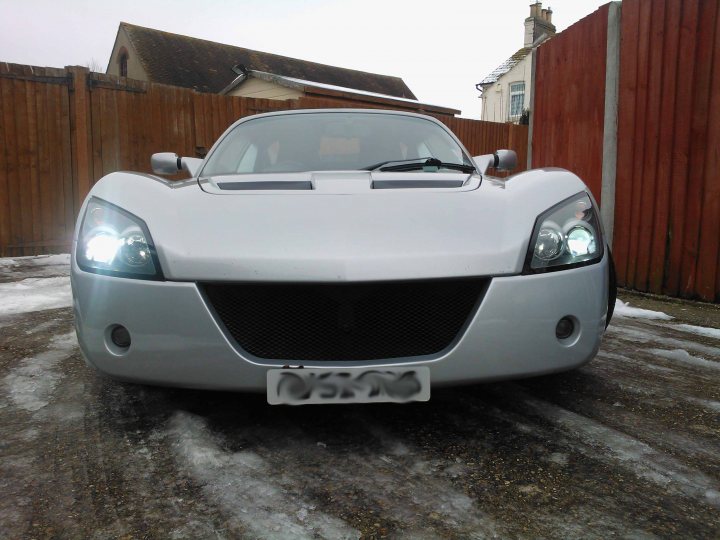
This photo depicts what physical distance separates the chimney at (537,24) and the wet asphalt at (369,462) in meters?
34.7

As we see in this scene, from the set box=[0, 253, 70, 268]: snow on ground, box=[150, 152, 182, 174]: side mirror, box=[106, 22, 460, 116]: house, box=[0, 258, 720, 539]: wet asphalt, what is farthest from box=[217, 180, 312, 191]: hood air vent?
box=[106, 22, 460, 116]: house

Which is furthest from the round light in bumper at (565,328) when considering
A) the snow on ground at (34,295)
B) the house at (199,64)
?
the house at (199,64)

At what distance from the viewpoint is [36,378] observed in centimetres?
271

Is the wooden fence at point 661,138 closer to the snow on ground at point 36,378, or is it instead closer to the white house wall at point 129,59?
the snow on ground at point 36,378

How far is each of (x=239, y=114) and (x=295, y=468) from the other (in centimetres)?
822

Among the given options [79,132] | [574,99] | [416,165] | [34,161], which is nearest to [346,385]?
[416,165]

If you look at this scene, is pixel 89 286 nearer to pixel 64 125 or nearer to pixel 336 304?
pixel 336 304

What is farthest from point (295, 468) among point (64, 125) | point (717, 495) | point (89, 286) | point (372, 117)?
point (64, 125)

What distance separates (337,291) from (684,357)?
224cm

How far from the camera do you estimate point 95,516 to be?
1506mm

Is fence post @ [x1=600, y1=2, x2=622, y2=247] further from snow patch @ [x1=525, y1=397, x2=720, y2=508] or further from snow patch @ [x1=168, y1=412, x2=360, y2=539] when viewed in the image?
snow patch @ [x1=168, y1=412, x2=360, y2=539]

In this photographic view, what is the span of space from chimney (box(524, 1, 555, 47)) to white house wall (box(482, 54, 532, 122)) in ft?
9.71

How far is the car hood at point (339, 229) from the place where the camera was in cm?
179

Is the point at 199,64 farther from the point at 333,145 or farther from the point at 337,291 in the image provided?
the point at 337,291
